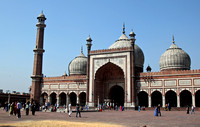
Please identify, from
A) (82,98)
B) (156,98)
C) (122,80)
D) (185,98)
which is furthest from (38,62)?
(185,98)

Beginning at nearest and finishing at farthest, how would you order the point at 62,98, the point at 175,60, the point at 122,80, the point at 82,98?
the point at 122,80, the point at 175,60, the point at 82,98, the point at 62,98

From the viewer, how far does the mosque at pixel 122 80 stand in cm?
2714

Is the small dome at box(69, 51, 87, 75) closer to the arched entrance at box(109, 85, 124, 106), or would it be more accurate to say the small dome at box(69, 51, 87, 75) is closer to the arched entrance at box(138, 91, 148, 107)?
the arched entrance at box(109, 85, 124, 106)

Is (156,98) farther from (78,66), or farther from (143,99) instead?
(78,66)

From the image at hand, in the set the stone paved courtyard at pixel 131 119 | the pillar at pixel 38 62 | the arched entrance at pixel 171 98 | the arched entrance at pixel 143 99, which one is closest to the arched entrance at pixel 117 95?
the arched entrance at pixel 143 99

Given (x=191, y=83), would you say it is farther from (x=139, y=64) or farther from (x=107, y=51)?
(x=107, y=51)

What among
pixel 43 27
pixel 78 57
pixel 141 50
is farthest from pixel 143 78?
pixel 43 27

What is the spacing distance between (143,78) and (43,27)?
16893 mm

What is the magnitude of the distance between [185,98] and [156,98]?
11.9ft

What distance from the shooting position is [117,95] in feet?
107

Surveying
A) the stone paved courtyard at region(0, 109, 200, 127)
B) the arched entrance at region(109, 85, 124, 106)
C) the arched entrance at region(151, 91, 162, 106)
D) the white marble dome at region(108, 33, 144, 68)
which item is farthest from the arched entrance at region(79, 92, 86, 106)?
the stone paved courtyard at region(0, 109, 200, 127)

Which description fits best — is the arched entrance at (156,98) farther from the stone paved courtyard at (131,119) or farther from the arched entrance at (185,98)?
the stone paved courtyard at (131,119)

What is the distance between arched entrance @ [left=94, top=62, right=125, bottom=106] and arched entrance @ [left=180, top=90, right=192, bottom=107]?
7.34 metres

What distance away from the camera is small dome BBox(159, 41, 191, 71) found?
1214 inches
